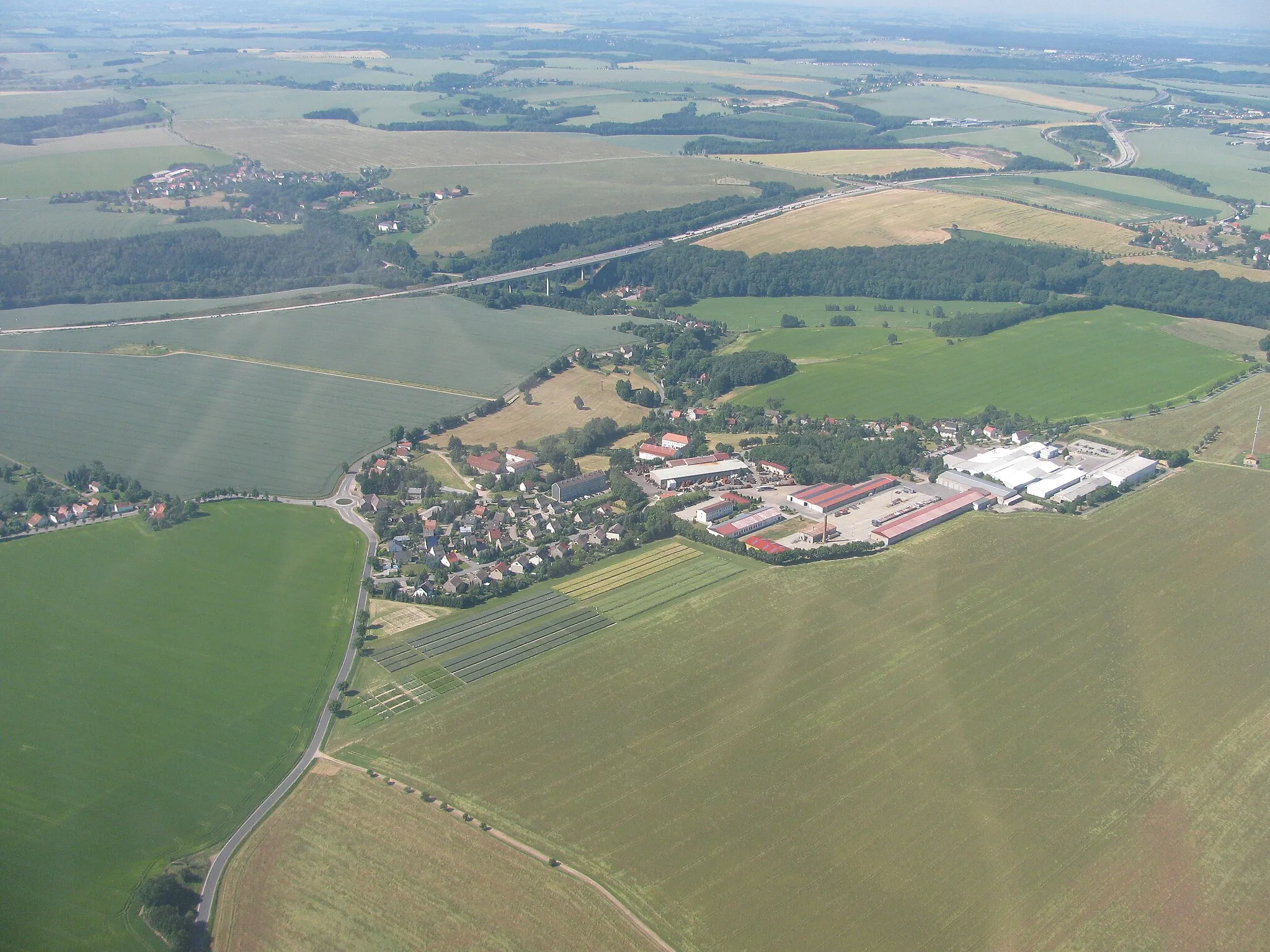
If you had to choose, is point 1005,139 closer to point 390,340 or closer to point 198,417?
point 390,340

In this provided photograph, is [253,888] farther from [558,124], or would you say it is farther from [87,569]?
[558,124]

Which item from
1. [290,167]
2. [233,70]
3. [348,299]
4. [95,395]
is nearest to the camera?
[95,395]

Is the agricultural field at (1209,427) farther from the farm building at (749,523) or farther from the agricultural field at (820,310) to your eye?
the farm building at (749,523)

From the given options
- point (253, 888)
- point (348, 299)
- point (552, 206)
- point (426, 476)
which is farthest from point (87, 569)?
point (552, 206)

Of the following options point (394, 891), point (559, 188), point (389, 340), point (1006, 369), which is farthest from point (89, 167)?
point (394, 891)

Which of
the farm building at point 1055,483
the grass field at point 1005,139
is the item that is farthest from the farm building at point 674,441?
the grass field at point 1005,139

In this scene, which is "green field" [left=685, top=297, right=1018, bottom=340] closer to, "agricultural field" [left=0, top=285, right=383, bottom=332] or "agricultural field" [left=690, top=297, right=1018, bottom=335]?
"agricultural field" [left=690, top=297, right=1018, bottom=335]

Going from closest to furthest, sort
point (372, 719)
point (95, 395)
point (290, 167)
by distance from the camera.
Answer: point (372, 719), point (95, 395), point (290, 167)
